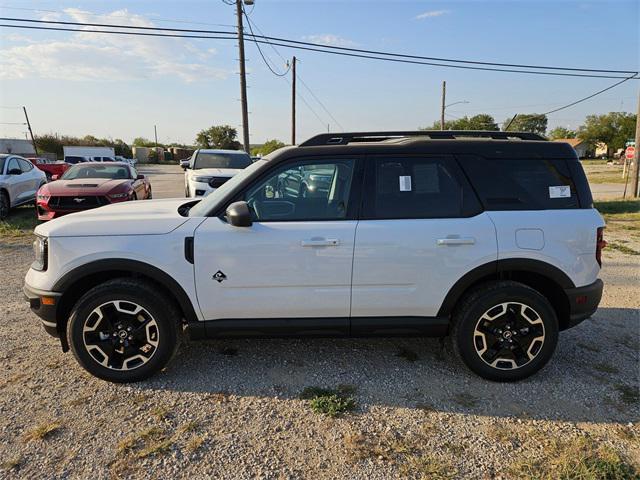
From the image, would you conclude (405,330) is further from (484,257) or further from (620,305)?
(620,305)

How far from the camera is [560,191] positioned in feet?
10.5

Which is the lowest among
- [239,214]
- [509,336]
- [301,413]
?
[301,413]

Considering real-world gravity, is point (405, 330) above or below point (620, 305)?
above

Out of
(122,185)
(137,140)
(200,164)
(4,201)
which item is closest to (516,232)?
(122,185)

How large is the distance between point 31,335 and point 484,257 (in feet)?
13.3

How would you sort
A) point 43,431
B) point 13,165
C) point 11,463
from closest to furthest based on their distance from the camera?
1. point 11,463
2. point 43,431
3. point 13,165

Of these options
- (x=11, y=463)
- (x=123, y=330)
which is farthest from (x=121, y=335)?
(x=11, y=463)

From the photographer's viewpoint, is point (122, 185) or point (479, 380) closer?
point (479, 380)

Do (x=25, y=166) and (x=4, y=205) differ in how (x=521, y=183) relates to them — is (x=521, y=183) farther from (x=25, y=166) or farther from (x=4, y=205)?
(x=25, y=166)

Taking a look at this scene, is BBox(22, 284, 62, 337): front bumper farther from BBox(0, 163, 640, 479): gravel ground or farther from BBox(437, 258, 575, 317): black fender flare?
BBox(437, 258, 575, 317): black fender flare

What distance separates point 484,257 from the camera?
3.13 metres

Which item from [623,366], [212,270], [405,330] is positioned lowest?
[623,366]

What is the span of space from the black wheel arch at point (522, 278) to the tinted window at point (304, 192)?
3.36 feet

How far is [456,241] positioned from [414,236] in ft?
1.01
